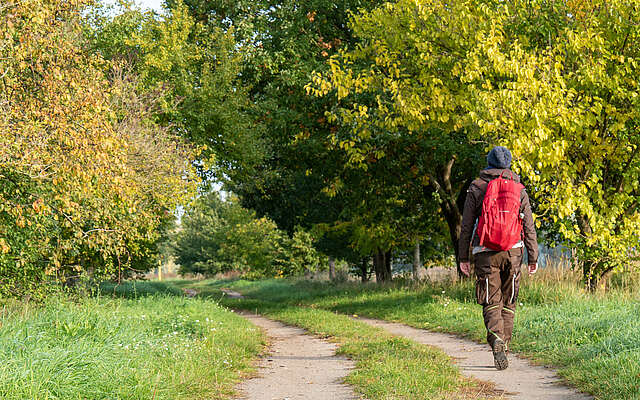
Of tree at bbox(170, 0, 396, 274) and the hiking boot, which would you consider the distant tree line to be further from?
the hiking boot

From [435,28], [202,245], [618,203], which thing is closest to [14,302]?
[435,28]

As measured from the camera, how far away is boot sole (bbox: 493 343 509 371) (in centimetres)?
684

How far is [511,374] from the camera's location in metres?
6.73

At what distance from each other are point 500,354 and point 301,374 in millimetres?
2201

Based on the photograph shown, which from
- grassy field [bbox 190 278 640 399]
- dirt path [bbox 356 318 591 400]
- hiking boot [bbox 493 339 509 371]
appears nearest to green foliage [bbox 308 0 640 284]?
grassy field [bbox 190 278 640 399]

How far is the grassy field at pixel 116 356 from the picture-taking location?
17.3 ft

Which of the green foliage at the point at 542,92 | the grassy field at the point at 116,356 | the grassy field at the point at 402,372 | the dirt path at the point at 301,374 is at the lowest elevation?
the dirt path at the point at 301,374

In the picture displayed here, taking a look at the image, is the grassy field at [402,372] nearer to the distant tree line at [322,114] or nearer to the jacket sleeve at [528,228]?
the jacket sleeve at [528,228]

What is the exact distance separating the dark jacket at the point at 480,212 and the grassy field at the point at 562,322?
1.22 meters

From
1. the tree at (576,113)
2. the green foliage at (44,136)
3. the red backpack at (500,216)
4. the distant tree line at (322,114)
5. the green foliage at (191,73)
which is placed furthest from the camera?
the green foliage at (191,73)

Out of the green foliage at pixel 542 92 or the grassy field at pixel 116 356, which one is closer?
the grassy field at pixel 116 356

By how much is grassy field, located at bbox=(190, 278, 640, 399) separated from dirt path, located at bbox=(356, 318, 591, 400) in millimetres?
188

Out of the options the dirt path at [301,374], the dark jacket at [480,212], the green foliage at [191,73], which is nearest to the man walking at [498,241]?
the dark jacket at [480,212]

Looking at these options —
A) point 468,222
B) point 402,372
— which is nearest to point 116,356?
point 402,372
